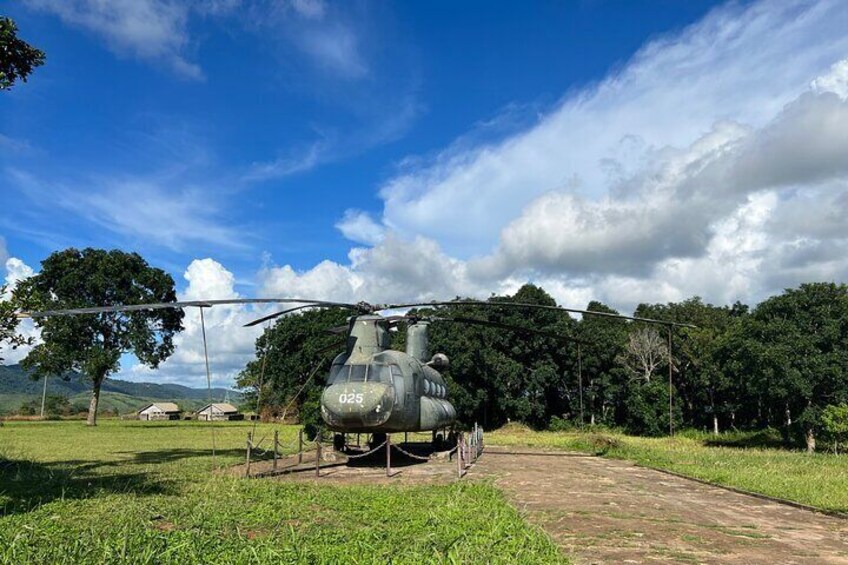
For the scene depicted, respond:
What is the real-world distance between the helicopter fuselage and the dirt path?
302 cm

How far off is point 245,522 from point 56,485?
6.07m

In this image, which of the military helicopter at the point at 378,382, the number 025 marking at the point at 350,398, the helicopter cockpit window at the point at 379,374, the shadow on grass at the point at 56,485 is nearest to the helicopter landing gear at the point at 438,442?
the military helicopter at the point at 378,382

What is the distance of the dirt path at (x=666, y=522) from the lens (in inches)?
331

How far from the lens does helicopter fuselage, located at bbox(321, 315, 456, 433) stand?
17181mm

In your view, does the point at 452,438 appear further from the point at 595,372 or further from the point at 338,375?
the point at 595,372

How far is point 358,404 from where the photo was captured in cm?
1706

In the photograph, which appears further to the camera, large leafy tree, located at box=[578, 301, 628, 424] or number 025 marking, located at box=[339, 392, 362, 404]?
large leafy tree, located at box=[578, 301, 628, 424]

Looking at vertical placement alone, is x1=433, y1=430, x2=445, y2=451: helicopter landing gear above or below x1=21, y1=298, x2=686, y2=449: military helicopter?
below

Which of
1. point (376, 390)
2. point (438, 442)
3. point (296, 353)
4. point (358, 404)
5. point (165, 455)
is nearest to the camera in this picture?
point (358, 404)

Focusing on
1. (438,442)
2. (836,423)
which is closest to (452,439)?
(438,442)

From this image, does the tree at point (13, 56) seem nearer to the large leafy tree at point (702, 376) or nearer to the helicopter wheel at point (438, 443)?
the helicopter wheel at point (438, 443)

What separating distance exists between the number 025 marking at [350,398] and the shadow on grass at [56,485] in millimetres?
5073

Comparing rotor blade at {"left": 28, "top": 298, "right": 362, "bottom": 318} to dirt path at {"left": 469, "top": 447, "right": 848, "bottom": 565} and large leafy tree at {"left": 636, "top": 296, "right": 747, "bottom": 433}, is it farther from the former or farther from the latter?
large leafy tree at {"left": 636, "top": 296, "right": 747, "bottom": 433}

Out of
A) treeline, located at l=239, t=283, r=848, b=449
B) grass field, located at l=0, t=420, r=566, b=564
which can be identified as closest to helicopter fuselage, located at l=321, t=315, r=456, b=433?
grass field, located at l=0, t=420, r=566, b=564
